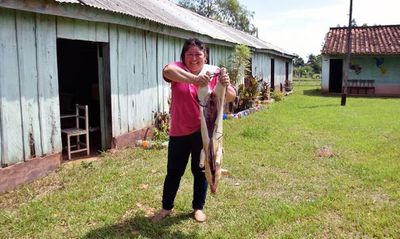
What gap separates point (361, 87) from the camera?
73.8 ft

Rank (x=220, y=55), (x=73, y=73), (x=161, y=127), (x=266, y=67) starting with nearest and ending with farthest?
(x=161, y=127) → (x=73, y=73) → (x=220, y=55) → (x=266, y=67)

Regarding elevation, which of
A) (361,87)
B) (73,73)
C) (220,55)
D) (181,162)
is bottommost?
(181,162)

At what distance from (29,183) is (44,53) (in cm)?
187

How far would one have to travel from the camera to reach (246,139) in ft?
27.7

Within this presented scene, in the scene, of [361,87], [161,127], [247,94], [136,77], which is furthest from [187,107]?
[361,87]

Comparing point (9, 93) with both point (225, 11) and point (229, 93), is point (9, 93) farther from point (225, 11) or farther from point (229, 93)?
point (225, 11)

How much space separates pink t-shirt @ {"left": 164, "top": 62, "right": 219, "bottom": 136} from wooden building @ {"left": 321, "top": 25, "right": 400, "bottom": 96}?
20365 mm

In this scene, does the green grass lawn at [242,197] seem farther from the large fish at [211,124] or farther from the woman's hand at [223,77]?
the woman's hand at [223,77]

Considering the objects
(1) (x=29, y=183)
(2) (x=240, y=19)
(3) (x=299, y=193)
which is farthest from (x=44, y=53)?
(2) (x=240, y=19)

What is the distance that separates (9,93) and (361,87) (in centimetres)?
2116

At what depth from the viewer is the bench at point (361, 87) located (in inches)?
882

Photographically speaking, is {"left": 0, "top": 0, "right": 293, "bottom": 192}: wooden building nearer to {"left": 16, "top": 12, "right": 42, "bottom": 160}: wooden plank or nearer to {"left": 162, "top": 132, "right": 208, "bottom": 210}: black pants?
{"left": 16, "top": 12, "right": 42, "bottom": 160}: wooden plank

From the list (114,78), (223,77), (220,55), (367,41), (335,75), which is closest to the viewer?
(223,77)

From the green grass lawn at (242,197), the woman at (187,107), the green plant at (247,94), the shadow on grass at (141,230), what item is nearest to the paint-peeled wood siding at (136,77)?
the green grass lawn at (242,197)
